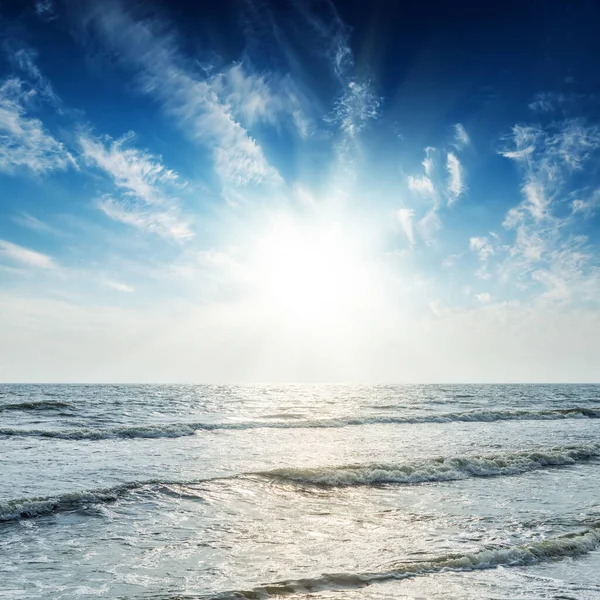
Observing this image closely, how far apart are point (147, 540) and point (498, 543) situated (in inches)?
269

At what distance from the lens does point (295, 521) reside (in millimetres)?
11523

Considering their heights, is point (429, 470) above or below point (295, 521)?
above

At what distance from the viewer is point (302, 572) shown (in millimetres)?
8141

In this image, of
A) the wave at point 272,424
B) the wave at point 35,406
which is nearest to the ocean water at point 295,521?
the wave at point 272,424

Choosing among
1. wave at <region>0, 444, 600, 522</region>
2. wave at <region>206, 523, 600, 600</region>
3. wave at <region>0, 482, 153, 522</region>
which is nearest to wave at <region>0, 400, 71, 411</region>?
wave at <region>0, 444, 600, 522</region>

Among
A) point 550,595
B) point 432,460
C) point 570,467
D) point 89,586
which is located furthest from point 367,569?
point 570,467

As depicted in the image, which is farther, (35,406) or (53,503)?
(35,406)

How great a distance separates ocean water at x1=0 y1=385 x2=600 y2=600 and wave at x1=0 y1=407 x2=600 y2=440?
3319mm

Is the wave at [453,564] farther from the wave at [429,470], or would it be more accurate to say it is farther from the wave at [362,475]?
the wave at [429,470]

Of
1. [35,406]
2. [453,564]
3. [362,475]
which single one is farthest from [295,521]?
[35,406]

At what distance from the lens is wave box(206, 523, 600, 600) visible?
24.6ft

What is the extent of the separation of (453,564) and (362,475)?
26.0 ft

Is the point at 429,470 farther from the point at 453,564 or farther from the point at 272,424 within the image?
the point at 272,424

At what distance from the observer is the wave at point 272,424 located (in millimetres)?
27766
